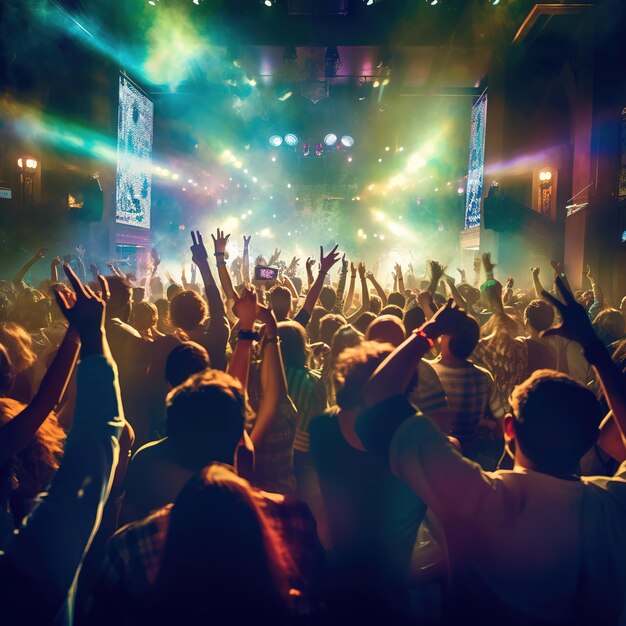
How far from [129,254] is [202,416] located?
21.4 meters

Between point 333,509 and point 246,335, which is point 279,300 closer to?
point 246,335

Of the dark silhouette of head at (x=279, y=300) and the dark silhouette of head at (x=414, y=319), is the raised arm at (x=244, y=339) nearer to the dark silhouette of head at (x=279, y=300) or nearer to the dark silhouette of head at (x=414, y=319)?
the dark silhouette of head at (x=279, y=300)

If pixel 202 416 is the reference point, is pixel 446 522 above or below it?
below

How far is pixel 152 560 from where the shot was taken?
4.49 feet

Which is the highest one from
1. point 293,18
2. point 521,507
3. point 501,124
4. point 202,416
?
point 293,18

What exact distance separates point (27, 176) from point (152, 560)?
59.5 feet

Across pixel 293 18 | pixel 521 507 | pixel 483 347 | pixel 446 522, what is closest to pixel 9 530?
pixel 446 522

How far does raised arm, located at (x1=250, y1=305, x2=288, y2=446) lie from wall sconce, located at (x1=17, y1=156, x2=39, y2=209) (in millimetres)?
15263

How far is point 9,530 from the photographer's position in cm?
188

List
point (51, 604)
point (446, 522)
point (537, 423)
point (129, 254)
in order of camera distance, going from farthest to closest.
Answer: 1. point (129, 254)
2. point (537, 423)
3. point (446, 522)
4. point (51, 604)

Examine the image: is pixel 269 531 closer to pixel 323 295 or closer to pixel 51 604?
pixel 51 604

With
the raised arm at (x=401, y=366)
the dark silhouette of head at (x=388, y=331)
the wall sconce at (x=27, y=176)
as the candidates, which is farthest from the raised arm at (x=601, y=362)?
the wall sconce at (x=27, y=176)

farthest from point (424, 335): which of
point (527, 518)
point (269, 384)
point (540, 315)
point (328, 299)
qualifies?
point (328, 299)

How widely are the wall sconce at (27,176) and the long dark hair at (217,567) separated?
16836 mm
